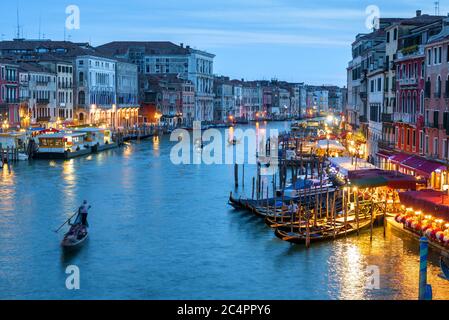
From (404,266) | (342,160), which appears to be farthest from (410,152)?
(404,266)

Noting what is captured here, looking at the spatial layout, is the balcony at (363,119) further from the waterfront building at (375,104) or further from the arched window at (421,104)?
the arched window at (421,104)

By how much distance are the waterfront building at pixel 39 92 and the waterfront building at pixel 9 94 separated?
1.39 meters

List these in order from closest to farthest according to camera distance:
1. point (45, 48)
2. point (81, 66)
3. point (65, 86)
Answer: point (65, 86), point (45, 48), point (81, 66)

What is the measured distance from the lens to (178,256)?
13.8m

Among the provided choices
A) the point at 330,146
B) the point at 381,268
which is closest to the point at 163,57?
the point at 330,146

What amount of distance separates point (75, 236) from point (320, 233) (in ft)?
13.8

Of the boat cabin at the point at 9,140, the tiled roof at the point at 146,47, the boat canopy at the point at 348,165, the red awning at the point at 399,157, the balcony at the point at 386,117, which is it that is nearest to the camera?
the boat canopy at the point at 348,165

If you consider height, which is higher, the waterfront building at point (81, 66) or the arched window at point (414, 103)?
the waterfront building at point (81, 66)

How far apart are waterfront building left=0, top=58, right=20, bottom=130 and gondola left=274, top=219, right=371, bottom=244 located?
21.3 metres

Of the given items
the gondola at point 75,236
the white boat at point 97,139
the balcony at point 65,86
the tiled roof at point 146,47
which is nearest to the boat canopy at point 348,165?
the gondola at point 75,236

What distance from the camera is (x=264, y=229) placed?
16062 mm

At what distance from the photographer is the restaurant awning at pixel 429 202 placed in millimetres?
12812

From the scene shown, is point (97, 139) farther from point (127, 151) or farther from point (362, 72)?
point (362, 72)
